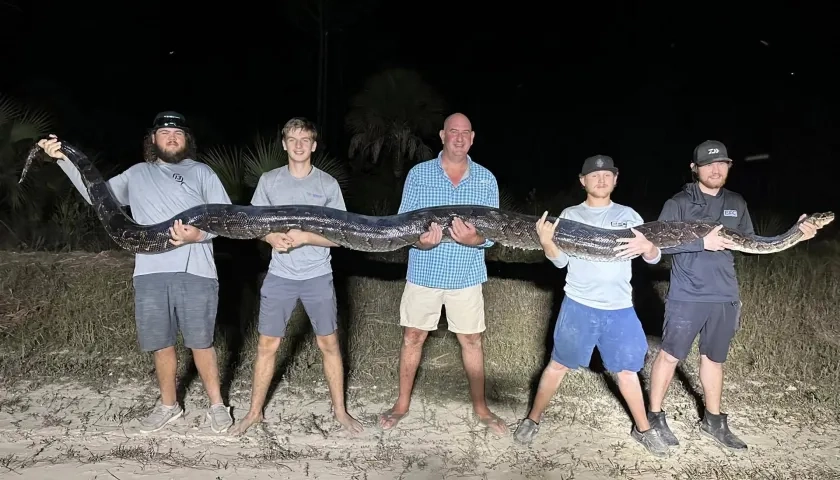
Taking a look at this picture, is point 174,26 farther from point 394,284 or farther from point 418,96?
point 394,284

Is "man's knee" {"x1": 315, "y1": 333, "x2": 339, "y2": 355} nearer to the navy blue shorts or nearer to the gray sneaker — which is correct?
the gray sneaker

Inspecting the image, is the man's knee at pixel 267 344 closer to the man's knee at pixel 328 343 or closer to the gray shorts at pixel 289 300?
the gray shorts at pixel 289 300

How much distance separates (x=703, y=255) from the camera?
4871 mm

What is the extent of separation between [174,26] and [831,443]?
85.6ft

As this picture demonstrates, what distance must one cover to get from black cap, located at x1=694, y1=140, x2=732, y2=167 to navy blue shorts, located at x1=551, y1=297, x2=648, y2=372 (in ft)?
4.34

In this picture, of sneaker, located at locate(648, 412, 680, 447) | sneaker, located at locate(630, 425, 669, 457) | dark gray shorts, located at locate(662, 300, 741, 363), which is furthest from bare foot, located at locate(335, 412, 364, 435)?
dark gray shorts, located at locate(662, 300, 741, 363)

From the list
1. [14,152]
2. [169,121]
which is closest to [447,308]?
[169,121]

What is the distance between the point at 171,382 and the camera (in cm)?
518

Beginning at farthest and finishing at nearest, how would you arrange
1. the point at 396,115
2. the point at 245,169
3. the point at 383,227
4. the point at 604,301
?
1. the point at 396,115
2. the point at 245,169
3. the point at 383,227
4. the point at 604,301

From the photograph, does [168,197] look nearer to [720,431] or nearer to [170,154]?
[170,154]

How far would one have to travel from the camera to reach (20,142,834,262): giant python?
4.83 m

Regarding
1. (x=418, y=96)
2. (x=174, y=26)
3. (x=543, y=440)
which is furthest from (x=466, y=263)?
(x=174, y=26)

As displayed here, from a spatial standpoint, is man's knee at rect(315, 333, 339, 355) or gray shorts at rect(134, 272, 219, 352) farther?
man's knee at rect(315, 333, 339, 355)

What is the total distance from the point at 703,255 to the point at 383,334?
3.87 meters
